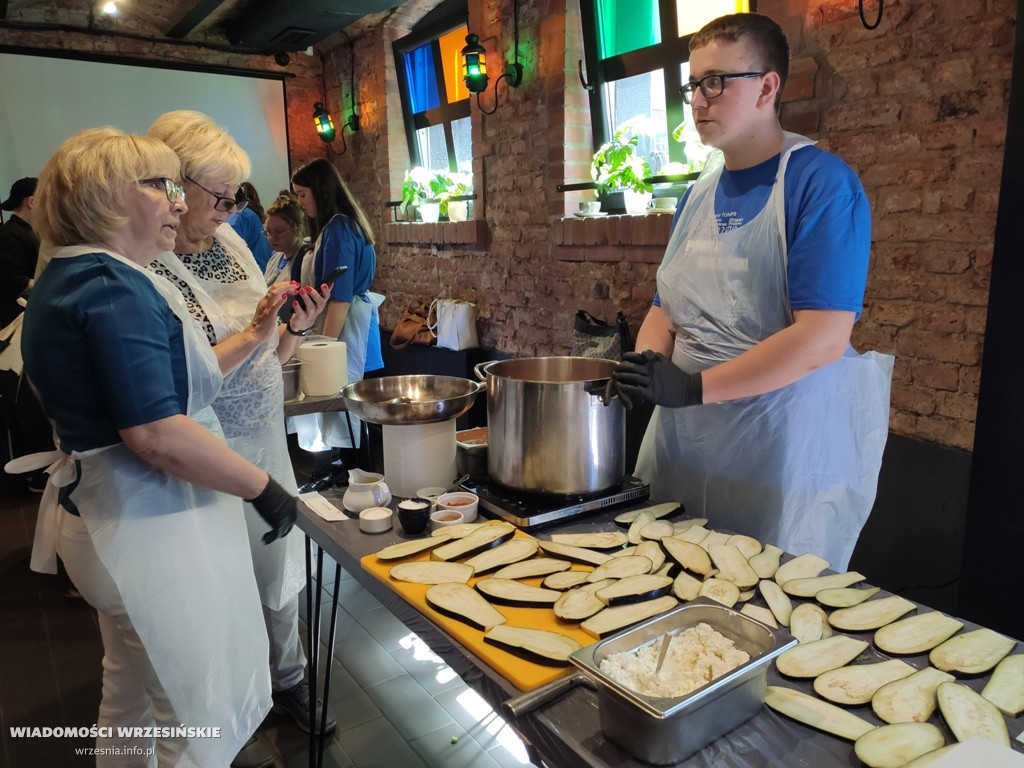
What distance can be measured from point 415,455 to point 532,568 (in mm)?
477

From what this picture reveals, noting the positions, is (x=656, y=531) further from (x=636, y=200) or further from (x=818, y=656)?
(x=636, y=200)

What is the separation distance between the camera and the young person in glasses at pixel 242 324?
1759 mm

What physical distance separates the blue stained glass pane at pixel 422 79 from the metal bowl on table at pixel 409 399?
3878 mm

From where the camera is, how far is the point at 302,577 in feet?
7.21

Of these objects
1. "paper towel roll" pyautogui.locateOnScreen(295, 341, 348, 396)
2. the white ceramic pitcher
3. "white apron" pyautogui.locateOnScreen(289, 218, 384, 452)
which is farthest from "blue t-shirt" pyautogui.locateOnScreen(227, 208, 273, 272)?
the white ceramic pitcher

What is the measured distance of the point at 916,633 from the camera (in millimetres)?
1080

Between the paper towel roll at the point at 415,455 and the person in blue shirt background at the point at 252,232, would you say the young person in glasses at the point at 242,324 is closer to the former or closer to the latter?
the paper towel roll at the point at 415,455

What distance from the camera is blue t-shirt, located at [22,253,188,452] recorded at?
4.11 ft

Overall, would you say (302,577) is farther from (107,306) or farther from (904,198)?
(904,198)

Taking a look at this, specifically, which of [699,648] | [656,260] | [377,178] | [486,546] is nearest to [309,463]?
[377,178]

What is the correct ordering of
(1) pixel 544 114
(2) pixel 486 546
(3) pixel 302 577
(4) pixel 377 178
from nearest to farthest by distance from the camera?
(2) pixel 486 546 → (3) pixel 302 577 → (1) pixel 544 114 → (4) pixel 377 178

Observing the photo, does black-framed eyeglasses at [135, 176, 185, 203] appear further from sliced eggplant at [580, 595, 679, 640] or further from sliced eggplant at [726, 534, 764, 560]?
sliced eggplant at [726, 534, 764, 560]

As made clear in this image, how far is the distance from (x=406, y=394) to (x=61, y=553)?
2.67ft

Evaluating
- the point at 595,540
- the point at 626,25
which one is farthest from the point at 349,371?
the point at 595,540
